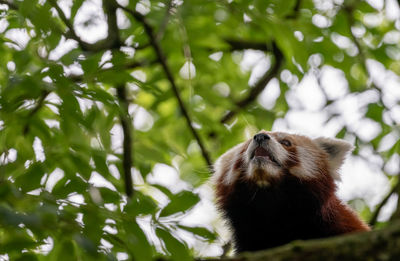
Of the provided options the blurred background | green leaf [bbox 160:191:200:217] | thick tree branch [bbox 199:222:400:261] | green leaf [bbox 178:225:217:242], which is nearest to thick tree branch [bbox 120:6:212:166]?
the blurred background

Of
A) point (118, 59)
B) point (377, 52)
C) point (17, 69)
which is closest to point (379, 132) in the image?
point (377, 52)

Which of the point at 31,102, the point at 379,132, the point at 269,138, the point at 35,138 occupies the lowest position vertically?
the point at 379,132

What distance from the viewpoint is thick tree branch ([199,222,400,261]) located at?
6.12 feet

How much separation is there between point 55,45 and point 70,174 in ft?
2.61

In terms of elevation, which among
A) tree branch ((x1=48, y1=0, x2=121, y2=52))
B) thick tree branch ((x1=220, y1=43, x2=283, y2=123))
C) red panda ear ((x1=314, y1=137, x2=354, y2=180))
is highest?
tree branch ((x1=48, y1=0, x2=121, y2=52))

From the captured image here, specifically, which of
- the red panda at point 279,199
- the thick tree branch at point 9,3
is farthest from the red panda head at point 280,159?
the thick tree branch at point 9,3

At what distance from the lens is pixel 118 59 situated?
322 centimetres

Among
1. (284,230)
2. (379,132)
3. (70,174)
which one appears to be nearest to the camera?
(70,174)

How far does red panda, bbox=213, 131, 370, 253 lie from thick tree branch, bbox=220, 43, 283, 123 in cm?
174

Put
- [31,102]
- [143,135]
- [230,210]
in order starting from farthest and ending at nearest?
[143,135]
[230,210]
[31,102]

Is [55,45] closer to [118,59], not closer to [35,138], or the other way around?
[118,59]

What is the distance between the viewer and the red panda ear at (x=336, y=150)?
5098 millimetres

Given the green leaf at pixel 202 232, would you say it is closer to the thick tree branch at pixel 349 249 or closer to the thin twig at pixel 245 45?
the thick tree branch at pixel 349 249

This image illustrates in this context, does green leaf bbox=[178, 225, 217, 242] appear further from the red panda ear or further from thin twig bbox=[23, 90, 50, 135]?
the red panda ear
